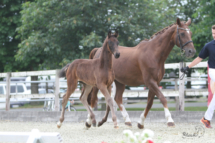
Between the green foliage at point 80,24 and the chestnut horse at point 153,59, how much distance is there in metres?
5.32

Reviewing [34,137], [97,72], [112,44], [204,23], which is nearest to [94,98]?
[97,72]

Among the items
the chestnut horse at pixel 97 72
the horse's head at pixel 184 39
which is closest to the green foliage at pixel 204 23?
the horse's head at pixel 184 39

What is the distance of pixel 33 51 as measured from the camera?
14.9m

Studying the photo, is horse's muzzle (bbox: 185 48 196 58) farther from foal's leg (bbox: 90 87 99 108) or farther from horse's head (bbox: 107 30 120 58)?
foal's leg (bbox: 90 87 99 108)

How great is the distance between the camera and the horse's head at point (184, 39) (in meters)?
6.59

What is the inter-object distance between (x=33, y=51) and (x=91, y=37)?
343 centimetres

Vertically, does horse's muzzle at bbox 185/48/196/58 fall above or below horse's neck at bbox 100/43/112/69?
above

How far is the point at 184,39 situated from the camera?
6.75 metres

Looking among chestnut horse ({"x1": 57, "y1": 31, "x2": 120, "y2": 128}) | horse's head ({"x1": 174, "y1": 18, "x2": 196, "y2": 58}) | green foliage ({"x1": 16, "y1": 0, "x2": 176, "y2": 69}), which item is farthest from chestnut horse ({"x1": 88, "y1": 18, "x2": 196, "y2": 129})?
green foliage ({"x1": 16, "y1": 0, "x2": 176, "y2": 69})

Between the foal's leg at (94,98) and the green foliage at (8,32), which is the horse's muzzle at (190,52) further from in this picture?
the green foliage at (8,32)

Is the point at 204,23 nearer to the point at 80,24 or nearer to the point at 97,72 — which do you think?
the point at 80,24

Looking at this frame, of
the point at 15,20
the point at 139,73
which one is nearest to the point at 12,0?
the point at 15,20

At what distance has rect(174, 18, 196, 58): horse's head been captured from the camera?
6586 mm

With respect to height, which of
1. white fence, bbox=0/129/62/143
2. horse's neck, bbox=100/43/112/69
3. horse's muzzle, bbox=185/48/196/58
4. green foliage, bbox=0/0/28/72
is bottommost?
green foliage, bbox=0/0/28/72
